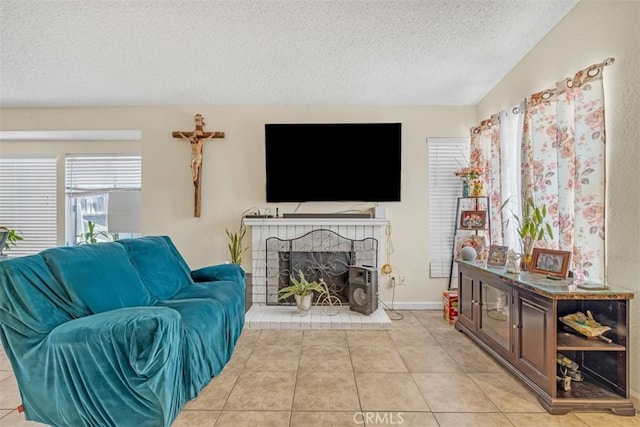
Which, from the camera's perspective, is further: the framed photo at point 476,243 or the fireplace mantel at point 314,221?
the fireplace mantel at point 314,221

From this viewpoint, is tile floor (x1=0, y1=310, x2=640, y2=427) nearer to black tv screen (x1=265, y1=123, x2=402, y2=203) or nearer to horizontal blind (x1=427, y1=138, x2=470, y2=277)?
horizontal blind (x1=427, y1=138, x2=470, y2=277)

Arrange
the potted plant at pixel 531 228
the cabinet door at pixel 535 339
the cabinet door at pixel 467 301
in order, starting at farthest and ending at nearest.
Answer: the cabinet door at pixel 467 301 < the potted plant at pixel 531 228 < the cabinet door at pixel 535 339

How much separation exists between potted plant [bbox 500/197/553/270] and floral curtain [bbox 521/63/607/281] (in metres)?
0.05

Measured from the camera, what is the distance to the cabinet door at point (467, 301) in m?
2.80

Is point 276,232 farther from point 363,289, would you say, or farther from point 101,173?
point 101,173

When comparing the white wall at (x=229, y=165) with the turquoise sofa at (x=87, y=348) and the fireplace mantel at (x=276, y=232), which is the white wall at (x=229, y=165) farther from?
the turquoise sofa at (x=87, y=348)

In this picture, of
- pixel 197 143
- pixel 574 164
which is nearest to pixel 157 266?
pixel 197 143

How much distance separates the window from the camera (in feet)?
14.5

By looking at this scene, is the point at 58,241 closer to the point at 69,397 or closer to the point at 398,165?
the point at 69,397

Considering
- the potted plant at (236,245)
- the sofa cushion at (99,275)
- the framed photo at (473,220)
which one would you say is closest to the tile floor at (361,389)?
the sofa cushion at (99,275)

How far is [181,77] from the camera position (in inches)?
122

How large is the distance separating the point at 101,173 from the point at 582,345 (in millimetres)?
5462

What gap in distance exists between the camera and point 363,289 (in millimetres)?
3373

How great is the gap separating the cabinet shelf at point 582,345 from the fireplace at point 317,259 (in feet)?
6.52
